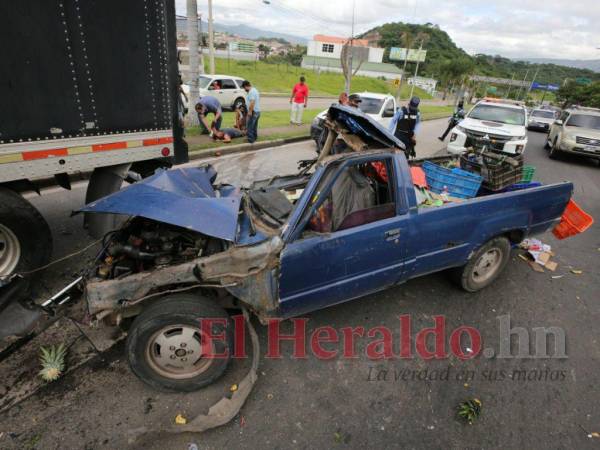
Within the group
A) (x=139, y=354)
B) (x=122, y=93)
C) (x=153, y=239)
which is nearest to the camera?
(x=139, y=354)

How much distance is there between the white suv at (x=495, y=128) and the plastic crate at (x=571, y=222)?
4650 millimetres

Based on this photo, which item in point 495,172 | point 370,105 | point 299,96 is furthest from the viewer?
point 299,96

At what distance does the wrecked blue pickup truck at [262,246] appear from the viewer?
251 centimetres

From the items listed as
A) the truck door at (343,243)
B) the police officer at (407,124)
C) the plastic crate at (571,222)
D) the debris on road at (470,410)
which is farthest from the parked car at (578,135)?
the debris on road at (470,410)

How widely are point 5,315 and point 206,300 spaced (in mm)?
1553

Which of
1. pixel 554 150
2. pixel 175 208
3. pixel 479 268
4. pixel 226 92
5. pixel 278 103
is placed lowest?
pixel 278 103

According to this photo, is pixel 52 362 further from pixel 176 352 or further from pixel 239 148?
pixel 239 148

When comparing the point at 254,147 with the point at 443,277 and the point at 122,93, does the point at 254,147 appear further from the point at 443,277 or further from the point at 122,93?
the point at 443,277

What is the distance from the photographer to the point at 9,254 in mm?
3607

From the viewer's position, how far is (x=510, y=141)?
9766 millimetres

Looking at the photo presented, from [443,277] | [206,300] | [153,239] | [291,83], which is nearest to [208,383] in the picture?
[206,300]

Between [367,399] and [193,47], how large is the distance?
10556mm

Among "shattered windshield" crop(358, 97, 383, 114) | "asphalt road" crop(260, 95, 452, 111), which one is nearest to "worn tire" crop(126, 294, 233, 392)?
"shattered windshield" crop(358, 97, 383, 114)

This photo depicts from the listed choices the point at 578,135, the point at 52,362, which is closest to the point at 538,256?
the point at 52,362
